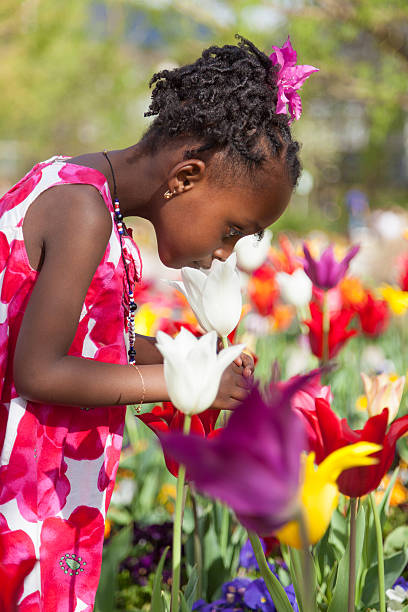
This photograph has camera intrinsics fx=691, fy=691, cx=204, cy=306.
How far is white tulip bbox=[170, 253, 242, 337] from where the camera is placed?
1037 millimetres

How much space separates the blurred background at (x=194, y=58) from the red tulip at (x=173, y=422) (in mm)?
6249

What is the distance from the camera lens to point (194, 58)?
9.35 metres

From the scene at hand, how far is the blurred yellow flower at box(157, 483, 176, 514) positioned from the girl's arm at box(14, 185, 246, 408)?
1.06 m

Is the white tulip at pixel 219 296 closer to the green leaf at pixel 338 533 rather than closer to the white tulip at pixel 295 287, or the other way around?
the green leaf at pixel 338 533

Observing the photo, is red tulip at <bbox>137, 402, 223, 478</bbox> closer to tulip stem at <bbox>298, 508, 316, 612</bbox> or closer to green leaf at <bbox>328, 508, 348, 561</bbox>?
tulip stem at <bbox>298, 508, 316, 612</bbox>

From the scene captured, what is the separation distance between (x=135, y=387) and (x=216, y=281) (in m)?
0.20

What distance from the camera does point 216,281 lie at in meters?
1.04

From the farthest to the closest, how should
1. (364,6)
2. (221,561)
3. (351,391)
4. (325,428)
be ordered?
(364,6) < (351,391) < (221,561) < (325,428)

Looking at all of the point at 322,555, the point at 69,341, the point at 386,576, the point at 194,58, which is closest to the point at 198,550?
the point at 322,555

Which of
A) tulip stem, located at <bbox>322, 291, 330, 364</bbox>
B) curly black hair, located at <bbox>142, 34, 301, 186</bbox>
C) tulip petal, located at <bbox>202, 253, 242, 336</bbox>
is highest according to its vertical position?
curly black hair, located at <bbox>142, 34, 301, 186</bbox>

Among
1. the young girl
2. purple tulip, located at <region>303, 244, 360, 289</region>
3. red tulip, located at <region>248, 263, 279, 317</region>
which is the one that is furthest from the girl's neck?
red tulip, located at <region>248, 263, 279, 317</region>

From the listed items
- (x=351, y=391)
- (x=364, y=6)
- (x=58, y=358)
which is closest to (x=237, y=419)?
(x=58, y=358)

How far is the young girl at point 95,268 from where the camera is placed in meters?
1.03

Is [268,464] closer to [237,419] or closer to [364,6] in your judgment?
[237,419]
